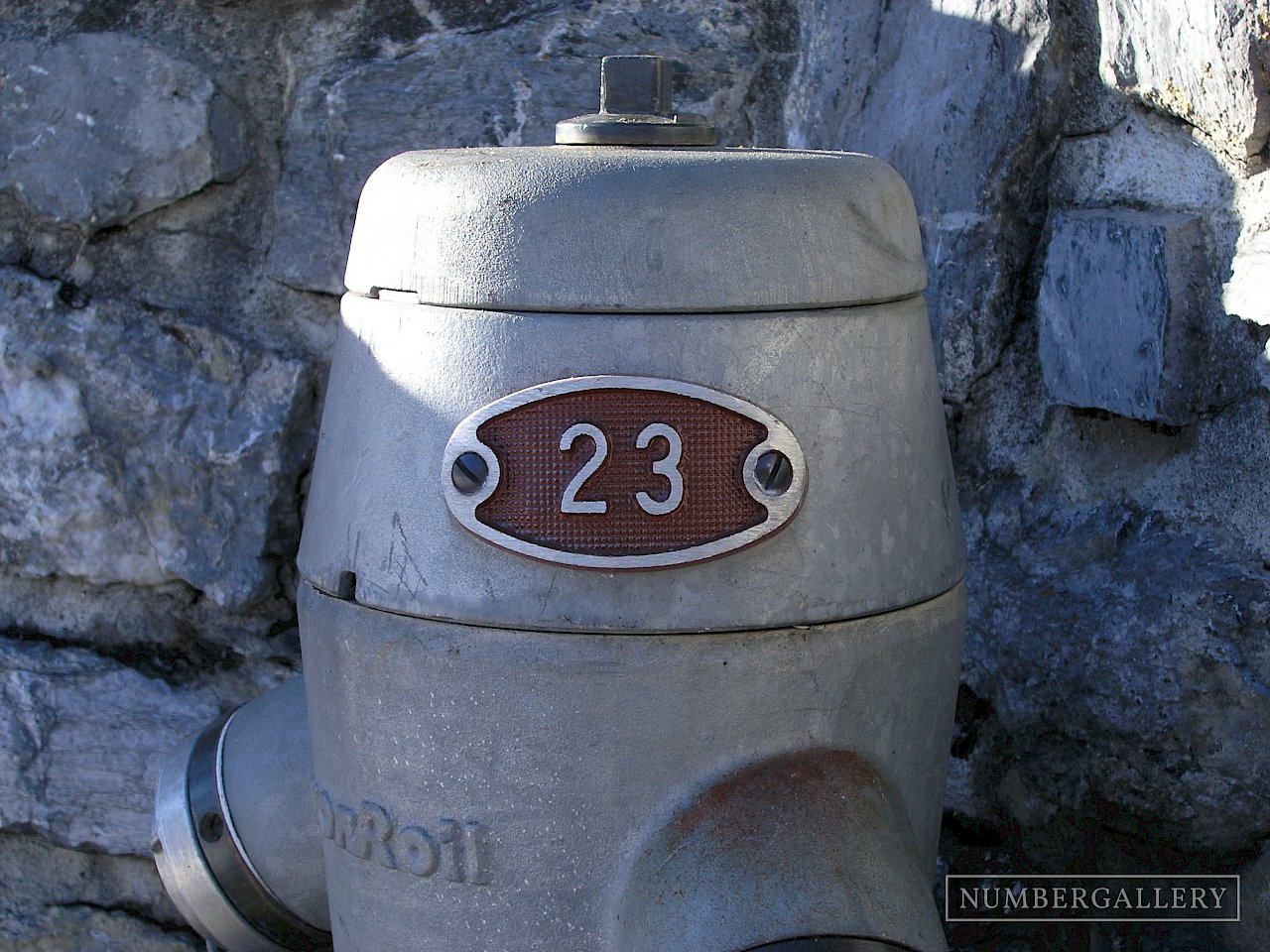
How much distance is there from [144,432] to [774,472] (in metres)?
0.84

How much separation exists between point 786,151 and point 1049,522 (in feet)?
1.71

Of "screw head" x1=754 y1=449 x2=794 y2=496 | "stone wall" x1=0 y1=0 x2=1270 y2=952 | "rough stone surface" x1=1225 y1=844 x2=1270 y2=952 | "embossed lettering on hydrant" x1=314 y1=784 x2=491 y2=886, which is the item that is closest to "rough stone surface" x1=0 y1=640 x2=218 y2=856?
"stone wall" x1=0 y1=0 x2=1270 y2=952

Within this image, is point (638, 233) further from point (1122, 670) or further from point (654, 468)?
point (1122, 670)

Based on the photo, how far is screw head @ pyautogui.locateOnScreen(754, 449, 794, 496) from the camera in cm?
89

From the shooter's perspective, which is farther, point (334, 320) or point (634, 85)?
point (334, 320)

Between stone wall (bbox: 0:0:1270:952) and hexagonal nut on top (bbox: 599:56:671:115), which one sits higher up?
hexagonal nut on top (bbox: 599:56:671:115)

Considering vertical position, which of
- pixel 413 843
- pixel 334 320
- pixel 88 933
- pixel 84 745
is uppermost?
pixel 334 320

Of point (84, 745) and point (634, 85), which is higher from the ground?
point (634, 85)

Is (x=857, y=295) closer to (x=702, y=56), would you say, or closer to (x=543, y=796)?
(x=543, y=796)

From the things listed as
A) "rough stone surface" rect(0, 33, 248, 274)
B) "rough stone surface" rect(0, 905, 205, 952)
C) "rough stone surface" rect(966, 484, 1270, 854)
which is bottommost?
"rough stone surface" rect(0, 905, 205, 952)

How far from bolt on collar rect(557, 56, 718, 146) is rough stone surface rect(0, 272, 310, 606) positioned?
0.59m

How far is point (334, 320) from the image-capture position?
4.98ft

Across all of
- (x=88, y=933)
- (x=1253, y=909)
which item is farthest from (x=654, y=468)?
(x=88, y=933)

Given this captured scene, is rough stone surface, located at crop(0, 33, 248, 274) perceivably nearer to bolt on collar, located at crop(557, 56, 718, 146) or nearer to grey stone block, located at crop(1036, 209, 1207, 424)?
bolt on collar, located at crop(557, 56, 718, 146)
